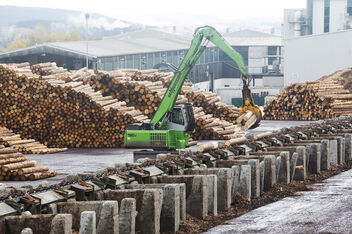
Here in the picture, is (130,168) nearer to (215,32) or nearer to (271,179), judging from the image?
(271,179)

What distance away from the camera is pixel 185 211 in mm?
14070

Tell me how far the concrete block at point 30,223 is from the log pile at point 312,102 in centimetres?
3966

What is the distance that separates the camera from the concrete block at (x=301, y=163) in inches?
790

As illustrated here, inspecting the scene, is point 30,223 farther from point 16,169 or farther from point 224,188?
point 16,169

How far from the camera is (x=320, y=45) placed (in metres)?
66.4

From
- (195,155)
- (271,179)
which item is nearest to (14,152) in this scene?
(195,155)

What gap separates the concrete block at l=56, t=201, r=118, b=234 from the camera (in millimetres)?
11664

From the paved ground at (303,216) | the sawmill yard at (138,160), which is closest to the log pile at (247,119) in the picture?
the sawmill yard at (138,160)

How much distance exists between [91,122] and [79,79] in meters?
3.96

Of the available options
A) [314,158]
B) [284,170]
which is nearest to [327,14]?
[314,158]

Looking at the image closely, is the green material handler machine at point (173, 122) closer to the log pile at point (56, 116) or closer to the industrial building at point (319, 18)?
the log pile at point (56, 116)

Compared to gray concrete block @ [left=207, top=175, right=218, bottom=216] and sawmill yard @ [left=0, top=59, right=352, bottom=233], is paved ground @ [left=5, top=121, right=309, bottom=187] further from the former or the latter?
gray concrete block @ [left=207, top=175, right=218, bottom=216]

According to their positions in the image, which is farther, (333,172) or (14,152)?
(14,152)

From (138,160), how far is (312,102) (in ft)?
112
